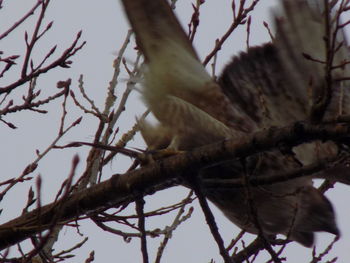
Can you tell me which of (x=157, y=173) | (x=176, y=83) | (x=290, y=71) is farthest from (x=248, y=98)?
(x=157, y=173)

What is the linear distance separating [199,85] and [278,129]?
3.80 ft

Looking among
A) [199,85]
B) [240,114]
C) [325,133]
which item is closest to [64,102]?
[199,85]

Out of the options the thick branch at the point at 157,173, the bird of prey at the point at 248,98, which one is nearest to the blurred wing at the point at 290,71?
the bird of prey at the point at 248,98

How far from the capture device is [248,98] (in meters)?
→ 3.64

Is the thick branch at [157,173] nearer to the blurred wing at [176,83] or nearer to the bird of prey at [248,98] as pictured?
the bird of prey at [248,98]

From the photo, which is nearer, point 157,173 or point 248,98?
point 157,173

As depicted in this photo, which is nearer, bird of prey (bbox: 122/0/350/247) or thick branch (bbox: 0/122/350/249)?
thick branch (bbox: 0/122/350/249)

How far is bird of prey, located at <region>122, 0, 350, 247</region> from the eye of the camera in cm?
304

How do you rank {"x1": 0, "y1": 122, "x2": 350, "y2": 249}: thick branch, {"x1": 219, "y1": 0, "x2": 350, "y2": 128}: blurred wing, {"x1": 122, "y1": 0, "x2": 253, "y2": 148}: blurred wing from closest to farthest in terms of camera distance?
{"x1": 0, "y1": 122, "x2": 350, "y2": 249}: thick branch, {"x1": 219, "y1": 0, "x2": 350, "y2": 128}: blurred wing, {"x1": 122, "y1": 0, "x2": 253, "y2": 148}: blurred wing

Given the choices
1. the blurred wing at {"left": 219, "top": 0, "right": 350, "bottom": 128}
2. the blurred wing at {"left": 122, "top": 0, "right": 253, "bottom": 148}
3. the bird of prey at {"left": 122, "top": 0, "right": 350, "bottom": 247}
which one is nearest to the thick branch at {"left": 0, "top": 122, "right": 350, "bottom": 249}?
the blurred wing at {"left": 219, "top": 0, "right": 350, "bottom": 128}

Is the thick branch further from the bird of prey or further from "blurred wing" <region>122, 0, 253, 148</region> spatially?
"blurred wing" <region>122, 0, 253, 148</region>

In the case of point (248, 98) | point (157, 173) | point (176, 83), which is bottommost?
point (157, 173)

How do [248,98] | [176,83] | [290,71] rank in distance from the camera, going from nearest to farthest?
[290,71]
[248,98]
[176,83]

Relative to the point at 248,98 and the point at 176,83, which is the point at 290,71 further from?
the point at 176,83
